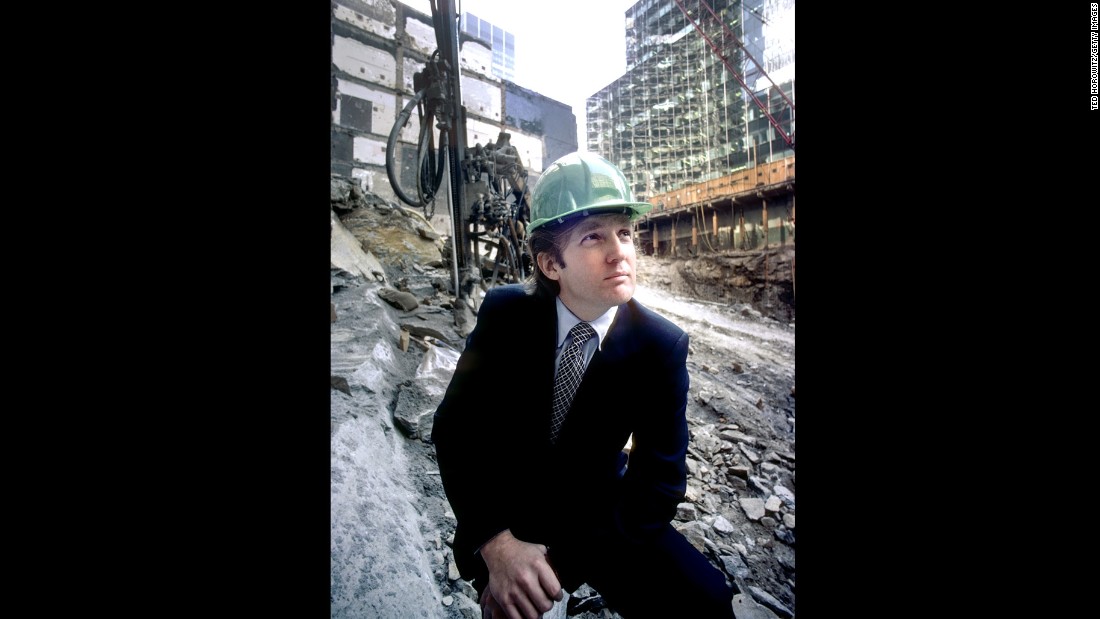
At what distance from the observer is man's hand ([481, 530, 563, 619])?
990 mm

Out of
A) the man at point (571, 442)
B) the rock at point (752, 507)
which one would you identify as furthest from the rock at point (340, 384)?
the rock at point (752, 507)

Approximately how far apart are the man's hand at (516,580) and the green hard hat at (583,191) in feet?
2.81

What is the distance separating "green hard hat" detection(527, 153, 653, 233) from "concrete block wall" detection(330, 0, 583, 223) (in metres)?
0.62

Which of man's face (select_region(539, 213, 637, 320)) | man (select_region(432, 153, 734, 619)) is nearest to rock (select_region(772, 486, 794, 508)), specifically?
man (select_region(432, 153, 734, 619))

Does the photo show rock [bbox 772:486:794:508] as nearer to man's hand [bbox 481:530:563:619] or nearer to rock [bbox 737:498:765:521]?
rock [bbox 737:498:765:521]

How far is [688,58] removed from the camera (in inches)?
77.9

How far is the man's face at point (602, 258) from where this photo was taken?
1.00 m

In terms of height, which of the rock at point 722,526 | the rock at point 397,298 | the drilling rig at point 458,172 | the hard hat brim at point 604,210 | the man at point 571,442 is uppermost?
the drilling rig at point 458,172

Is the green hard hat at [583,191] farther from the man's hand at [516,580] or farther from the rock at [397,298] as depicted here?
the rock at [397,298]

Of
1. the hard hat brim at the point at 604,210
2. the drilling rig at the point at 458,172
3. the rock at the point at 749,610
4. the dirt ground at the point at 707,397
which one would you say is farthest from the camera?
the drilling rig at the point at 458,172

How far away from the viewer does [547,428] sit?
1116 millimetres
